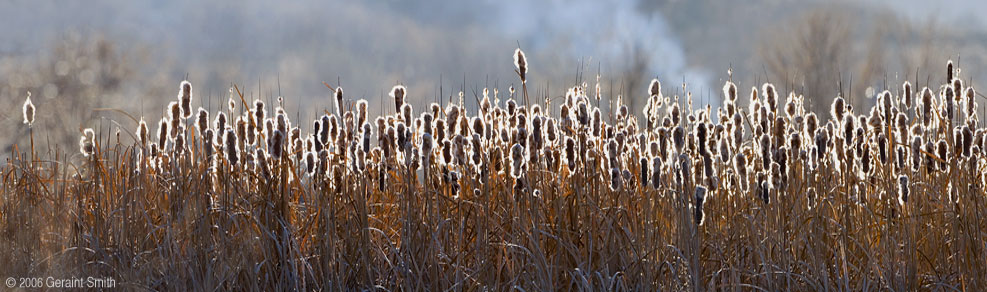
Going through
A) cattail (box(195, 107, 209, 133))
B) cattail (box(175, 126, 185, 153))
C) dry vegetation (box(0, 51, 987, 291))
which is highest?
cattail (box(195, 107, 209, 133))

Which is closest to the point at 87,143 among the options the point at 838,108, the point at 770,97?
the point at 770,97

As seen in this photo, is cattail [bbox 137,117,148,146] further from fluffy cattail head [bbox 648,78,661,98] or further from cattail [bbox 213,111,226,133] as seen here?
fluffy cattail head [bbox 648,78,661,98]

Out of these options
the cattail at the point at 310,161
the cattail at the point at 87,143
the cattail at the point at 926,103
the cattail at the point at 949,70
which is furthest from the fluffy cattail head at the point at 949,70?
the cattail at the point at 87,143

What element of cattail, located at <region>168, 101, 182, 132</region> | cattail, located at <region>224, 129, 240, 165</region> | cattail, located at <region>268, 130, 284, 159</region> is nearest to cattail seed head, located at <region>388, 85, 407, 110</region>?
cattail, located at <region>268, 130, 284, 159</region>

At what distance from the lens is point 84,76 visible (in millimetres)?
14180

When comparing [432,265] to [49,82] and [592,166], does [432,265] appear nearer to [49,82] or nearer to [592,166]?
[592,166]

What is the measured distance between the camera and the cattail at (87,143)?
366 centimetres

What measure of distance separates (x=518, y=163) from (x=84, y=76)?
543 inches

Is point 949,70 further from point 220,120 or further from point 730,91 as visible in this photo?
point 220,120

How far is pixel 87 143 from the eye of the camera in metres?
3.67

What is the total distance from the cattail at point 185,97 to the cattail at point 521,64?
1215 mm

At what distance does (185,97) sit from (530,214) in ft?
4.43

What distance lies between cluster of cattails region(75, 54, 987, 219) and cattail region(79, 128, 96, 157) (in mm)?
466

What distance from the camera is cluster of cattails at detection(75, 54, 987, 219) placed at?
2.63 metres
